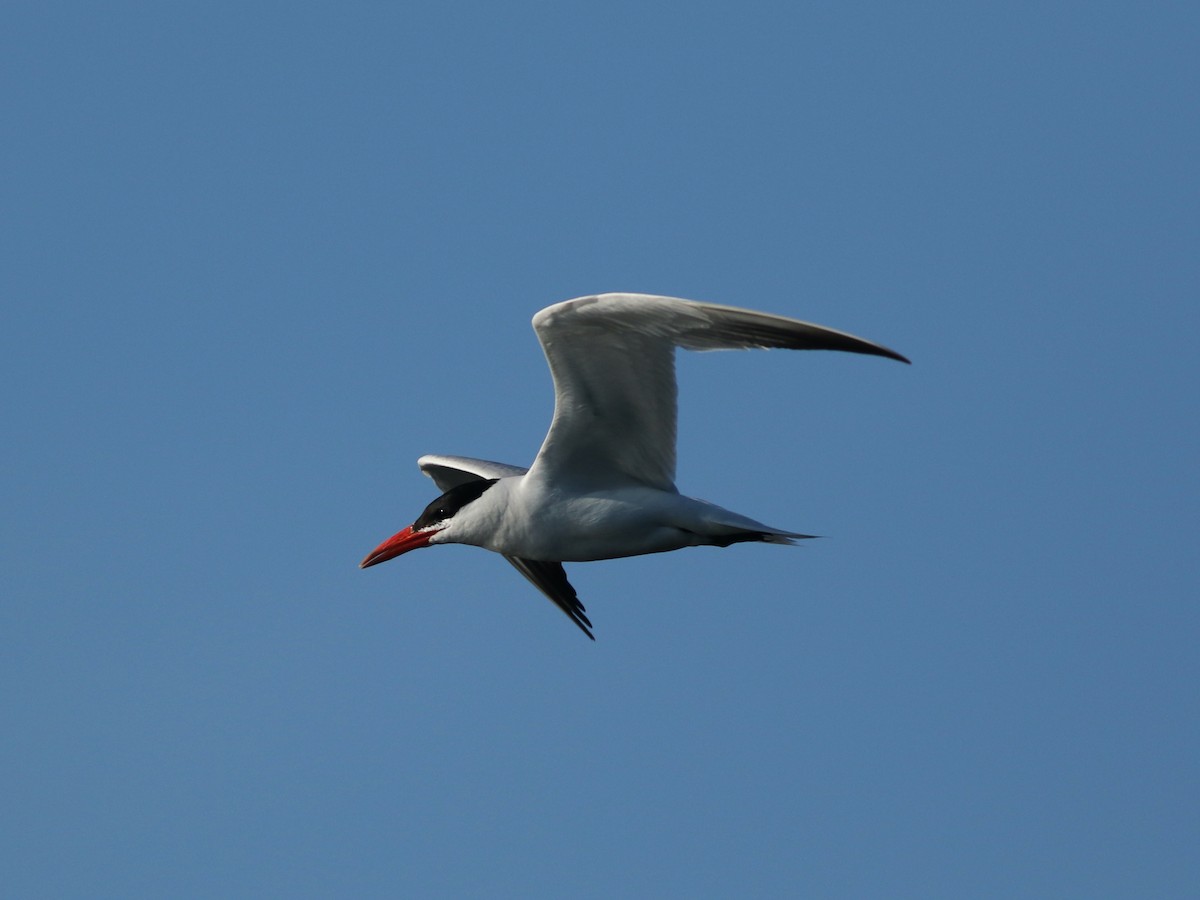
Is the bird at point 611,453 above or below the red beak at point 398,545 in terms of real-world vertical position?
above

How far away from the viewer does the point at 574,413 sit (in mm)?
9523

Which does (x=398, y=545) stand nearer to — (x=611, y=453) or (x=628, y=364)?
(x=611, y=453)

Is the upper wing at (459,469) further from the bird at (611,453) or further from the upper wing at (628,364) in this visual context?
the upper wing at (628,364)

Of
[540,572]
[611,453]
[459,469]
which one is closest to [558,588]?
[540,572]

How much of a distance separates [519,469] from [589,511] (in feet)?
→ 6.71

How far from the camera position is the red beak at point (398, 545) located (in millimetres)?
11281

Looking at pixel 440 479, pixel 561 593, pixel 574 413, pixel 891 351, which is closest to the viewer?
pixel 891 351

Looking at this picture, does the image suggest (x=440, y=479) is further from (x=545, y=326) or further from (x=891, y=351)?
(x=891, y=351)

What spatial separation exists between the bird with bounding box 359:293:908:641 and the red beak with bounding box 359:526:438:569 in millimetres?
11

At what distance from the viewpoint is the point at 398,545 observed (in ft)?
37.4

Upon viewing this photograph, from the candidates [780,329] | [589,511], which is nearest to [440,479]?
[589,511]

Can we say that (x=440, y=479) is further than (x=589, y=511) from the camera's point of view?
Yes

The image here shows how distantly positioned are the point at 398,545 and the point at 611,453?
242 centimetres

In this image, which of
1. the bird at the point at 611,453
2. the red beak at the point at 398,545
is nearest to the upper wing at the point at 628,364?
the bird at the point at 611,453
